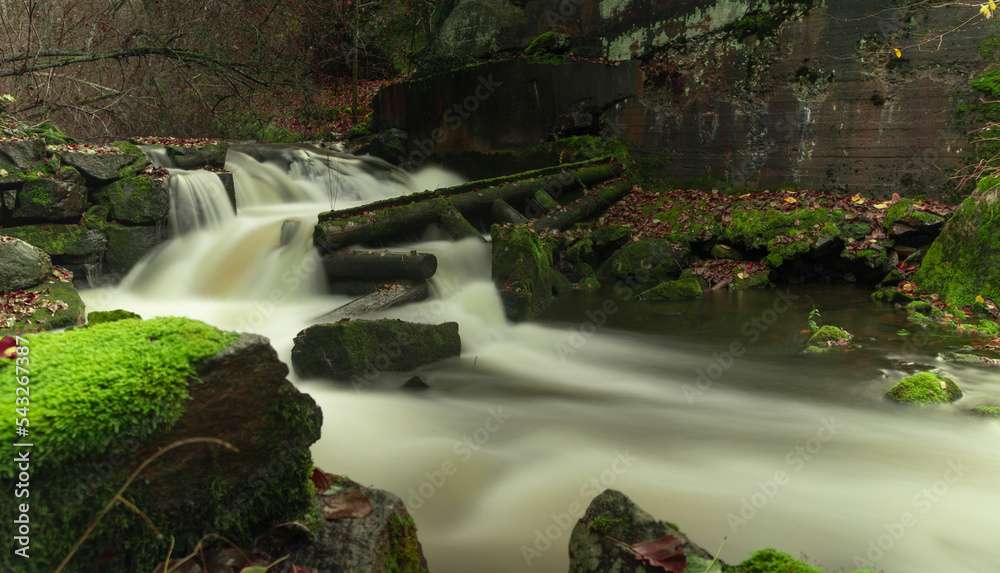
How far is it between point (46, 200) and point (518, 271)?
5.72 meters

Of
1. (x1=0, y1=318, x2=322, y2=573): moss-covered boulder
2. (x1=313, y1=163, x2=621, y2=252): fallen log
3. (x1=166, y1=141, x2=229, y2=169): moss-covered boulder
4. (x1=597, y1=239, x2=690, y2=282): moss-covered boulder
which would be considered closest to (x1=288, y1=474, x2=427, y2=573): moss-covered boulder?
(x1=0, y1=318, x2=322, y2=573): moss-covered boulder

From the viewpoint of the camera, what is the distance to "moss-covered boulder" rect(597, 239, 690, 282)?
949 centimetres

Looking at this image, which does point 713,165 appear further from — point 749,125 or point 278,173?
point 278,173

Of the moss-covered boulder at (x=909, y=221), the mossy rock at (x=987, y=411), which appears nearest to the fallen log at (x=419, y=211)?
the moss-covered boulder at (x=909, y=221)

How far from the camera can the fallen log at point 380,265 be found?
7223mm

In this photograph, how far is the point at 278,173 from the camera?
1145 cm

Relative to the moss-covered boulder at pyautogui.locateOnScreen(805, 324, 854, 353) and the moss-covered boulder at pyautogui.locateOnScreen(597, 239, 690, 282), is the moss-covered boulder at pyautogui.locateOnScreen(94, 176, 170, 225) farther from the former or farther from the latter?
the moss-covered boulder at pyautogui.locateOnScreen(805, 324, 854, 353)

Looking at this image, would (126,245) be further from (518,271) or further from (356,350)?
(518,271)

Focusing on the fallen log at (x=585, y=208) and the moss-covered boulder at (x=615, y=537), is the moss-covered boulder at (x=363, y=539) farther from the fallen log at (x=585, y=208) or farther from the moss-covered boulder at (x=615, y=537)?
the fallen log at (x=585, y=208)

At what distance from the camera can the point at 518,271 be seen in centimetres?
761

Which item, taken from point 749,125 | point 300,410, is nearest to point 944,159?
point 749,125

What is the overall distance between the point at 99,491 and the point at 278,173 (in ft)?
35.1

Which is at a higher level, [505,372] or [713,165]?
[713,165]

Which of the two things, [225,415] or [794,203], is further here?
[794,203]
